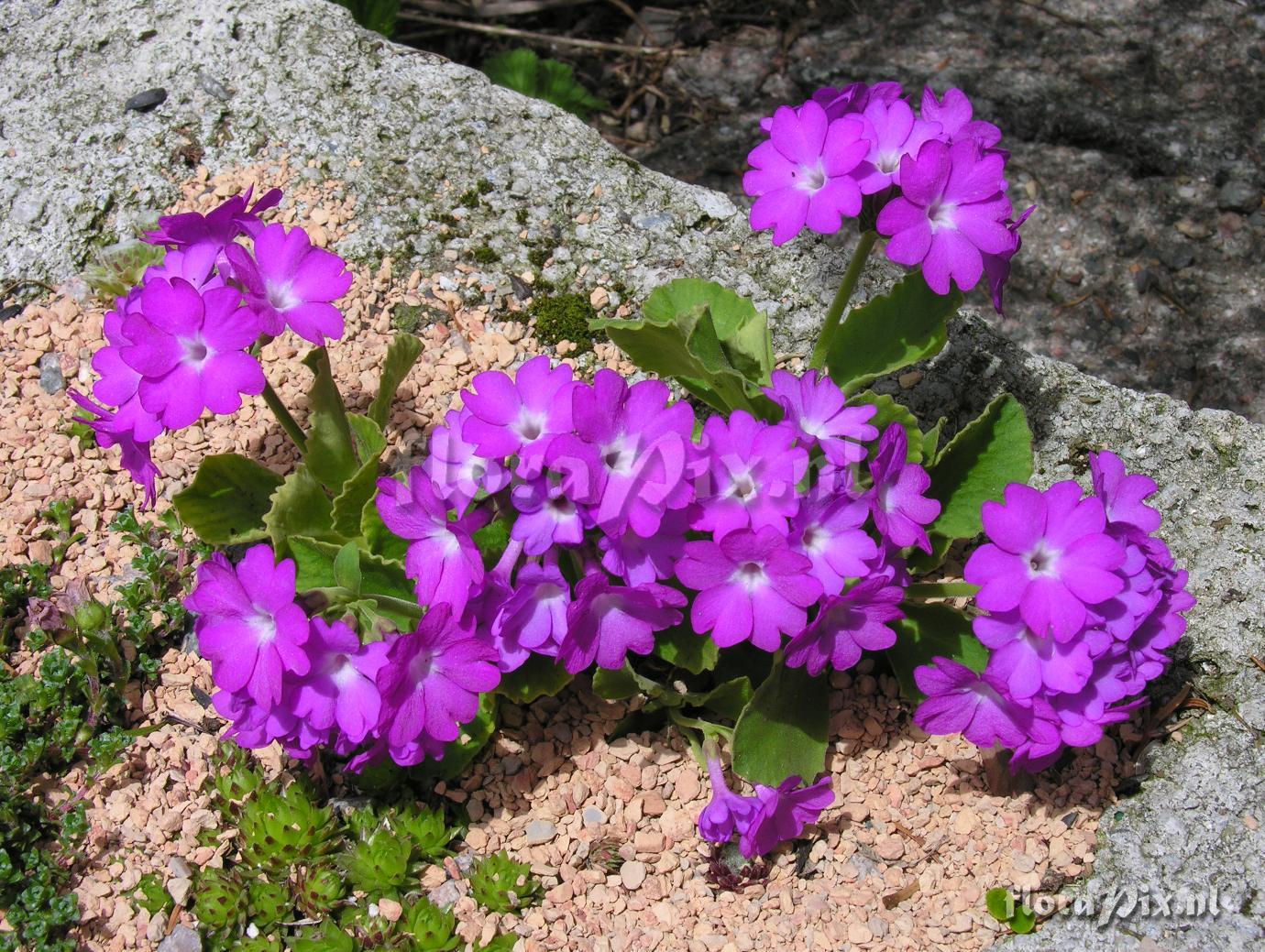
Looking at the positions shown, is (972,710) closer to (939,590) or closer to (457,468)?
(939,590)

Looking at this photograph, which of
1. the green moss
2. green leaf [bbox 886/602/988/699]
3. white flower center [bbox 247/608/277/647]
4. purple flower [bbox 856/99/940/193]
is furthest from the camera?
the green moss

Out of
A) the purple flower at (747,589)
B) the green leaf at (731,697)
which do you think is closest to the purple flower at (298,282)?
the purple flower at (747,589)

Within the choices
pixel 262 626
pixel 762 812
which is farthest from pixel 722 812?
pixel 262 626

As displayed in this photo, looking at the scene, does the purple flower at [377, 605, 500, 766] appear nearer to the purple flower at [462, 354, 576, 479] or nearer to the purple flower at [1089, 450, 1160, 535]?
the purple flower at [462, 354, 576, 479]

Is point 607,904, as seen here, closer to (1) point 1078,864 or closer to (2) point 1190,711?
(1) point 1078,864

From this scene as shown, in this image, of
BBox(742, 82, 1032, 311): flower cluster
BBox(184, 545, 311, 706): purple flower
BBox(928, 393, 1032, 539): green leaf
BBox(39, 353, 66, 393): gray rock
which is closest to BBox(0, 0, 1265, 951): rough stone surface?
BBox(39, 353, 66, 393): gray rock

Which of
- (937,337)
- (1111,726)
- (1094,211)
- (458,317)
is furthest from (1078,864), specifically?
(1094,211)

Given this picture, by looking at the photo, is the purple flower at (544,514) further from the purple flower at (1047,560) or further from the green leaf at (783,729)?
the purple flower at (1047,560)
